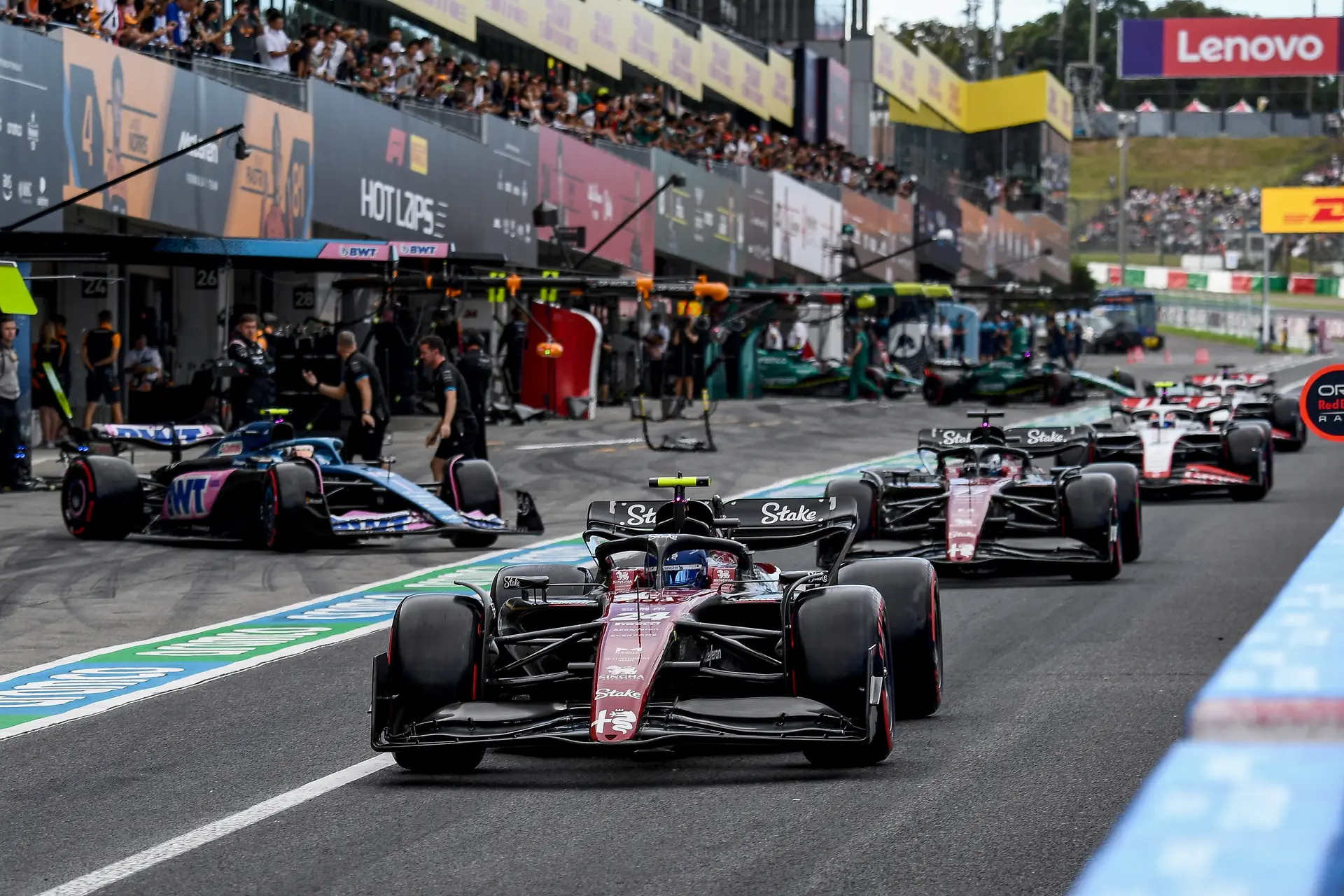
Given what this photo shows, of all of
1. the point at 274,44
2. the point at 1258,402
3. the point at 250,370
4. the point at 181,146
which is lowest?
the point at 1258,402

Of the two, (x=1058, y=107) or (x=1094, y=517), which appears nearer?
(x=1094, y=517)

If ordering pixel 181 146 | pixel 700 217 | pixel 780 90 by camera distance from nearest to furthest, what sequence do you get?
pixel 181 146 → pixel 700 217 → pixel 780 90

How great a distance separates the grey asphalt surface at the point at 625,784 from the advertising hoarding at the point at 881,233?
4481 cm

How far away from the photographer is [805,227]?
175 ft

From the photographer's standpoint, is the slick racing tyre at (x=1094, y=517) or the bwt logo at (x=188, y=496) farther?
the bwt logo at (x=188, y=496)

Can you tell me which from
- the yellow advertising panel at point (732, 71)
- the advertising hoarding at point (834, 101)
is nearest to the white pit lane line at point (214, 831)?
the yellow advertising panel at point (732, 71)

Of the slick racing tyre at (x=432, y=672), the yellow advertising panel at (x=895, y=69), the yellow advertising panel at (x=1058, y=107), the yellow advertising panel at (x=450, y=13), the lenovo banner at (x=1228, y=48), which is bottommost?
the slick racing tyre at (x=432, y=672)

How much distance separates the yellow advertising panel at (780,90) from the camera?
193 feet

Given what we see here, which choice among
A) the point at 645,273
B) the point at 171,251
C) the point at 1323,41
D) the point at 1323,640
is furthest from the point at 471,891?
the point at 1323,41

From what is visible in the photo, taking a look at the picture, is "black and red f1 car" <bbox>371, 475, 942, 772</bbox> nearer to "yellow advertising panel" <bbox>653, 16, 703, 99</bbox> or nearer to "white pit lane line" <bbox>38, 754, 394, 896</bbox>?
"white pit lane line" <bbox>38, 754, 394, 896</bbox>

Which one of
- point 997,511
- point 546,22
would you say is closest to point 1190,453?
point 997,511

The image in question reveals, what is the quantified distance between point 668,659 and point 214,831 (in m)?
1.84

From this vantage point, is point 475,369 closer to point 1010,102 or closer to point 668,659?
point 668,659

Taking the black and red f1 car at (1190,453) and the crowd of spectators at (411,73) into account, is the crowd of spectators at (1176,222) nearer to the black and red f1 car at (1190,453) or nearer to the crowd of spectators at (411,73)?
the crowd of spectators at (411,73)
